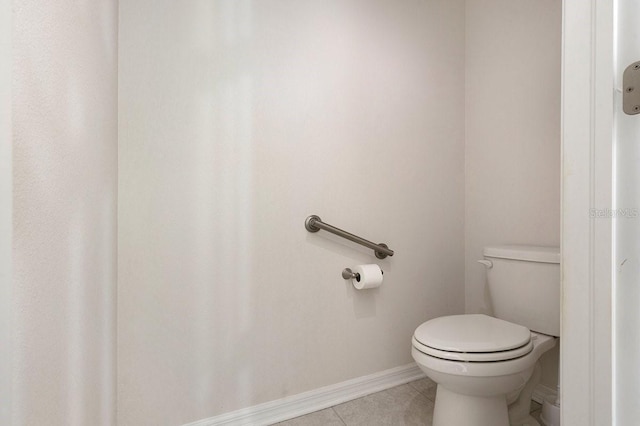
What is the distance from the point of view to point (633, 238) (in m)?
0.52

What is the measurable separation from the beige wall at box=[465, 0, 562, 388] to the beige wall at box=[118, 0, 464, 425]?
0.13 m

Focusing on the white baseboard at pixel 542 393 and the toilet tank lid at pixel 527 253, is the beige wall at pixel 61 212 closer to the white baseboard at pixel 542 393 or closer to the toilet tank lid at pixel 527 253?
the toilet tank lid at pixel 527 253

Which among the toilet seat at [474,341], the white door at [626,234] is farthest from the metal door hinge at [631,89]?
the toilet seat at [474,341]

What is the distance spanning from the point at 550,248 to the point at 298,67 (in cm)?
137

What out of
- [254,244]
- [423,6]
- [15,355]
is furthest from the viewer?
[423,6]

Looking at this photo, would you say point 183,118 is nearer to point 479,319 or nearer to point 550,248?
point 479,319

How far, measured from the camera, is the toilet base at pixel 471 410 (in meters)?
1.17

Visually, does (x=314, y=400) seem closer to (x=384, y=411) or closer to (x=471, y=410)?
(x=384, y=411)

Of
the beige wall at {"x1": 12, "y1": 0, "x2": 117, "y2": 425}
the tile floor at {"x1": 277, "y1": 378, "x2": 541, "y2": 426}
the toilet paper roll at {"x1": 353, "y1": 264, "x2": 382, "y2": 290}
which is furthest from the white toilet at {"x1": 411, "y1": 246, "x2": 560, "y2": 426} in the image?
the beige wall at {"x1": 12, "y1": 0, "x2": 117, "y2": 425}

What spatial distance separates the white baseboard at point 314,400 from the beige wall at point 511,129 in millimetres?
593

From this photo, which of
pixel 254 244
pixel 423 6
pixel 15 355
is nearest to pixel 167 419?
pixel 254 244

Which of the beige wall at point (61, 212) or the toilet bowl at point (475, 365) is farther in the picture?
the toilet bowl at point (475, 365)

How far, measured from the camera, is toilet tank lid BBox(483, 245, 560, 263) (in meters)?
1.32

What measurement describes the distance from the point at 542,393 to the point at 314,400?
3.50ft
